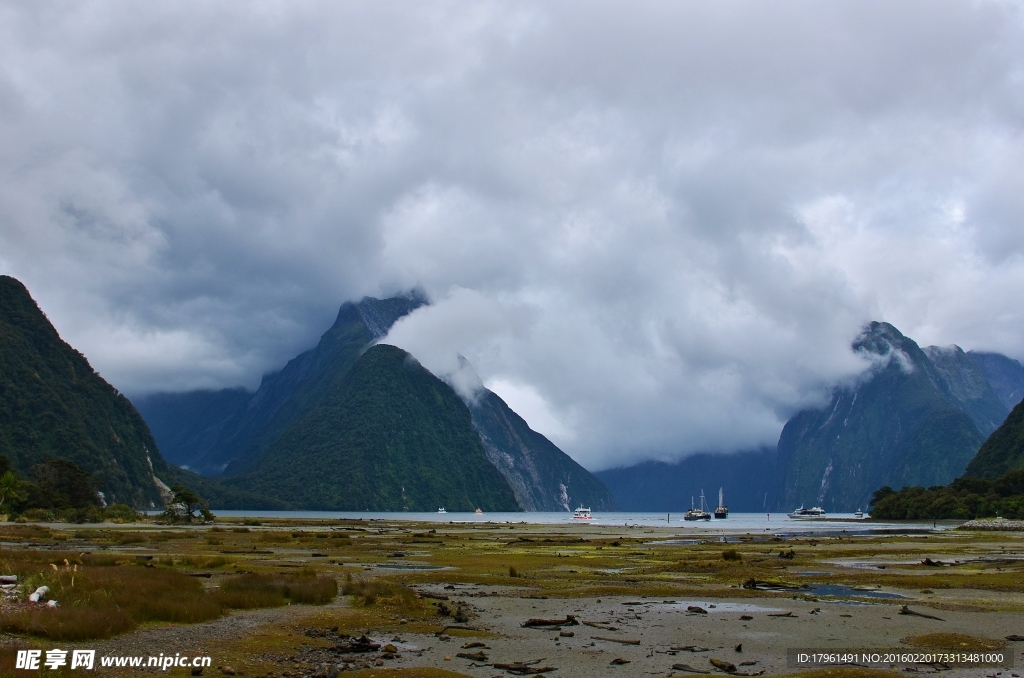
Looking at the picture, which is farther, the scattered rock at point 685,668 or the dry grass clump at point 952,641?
the dry grass clump at point 952,641

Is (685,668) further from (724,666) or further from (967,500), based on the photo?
(967,500)

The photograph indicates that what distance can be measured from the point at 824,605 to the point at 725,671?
1378cm

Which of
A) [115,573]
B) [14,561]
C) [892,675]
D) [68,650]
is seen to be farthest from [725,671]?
[14,561]

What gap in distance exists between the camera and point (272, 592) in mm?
28453

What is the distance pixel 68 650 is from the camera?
54.2ft

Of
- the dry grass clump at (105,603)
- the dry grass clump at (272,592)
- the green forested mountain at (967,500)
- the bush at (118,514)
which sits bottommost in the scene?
the bush at (118,514)

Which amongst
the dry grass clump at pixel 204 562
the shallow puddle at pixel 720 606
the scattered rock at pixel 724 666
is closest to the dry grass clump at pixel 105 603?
the dry grass clump at pixel 204 562

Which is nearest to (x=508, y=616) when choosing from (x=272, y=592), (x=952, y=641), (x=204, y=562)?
(x=272, y=592)

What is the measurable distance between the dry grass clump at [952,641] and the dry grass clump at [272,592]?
19601 mm

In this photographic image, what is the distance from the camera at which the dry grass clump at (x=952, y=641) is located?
2147 cm

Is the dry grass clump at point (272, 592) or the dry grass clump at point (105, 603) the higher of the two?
the dry grass clump at point (105, 603)

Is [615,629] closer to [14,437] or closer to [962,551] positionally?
[962,551]

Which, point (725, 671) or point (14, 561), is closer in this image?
point (725, 671)

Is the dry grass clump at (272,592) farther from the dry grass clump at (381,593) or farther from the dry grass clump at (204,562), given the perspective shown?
the dry grass clump at (204,562)
